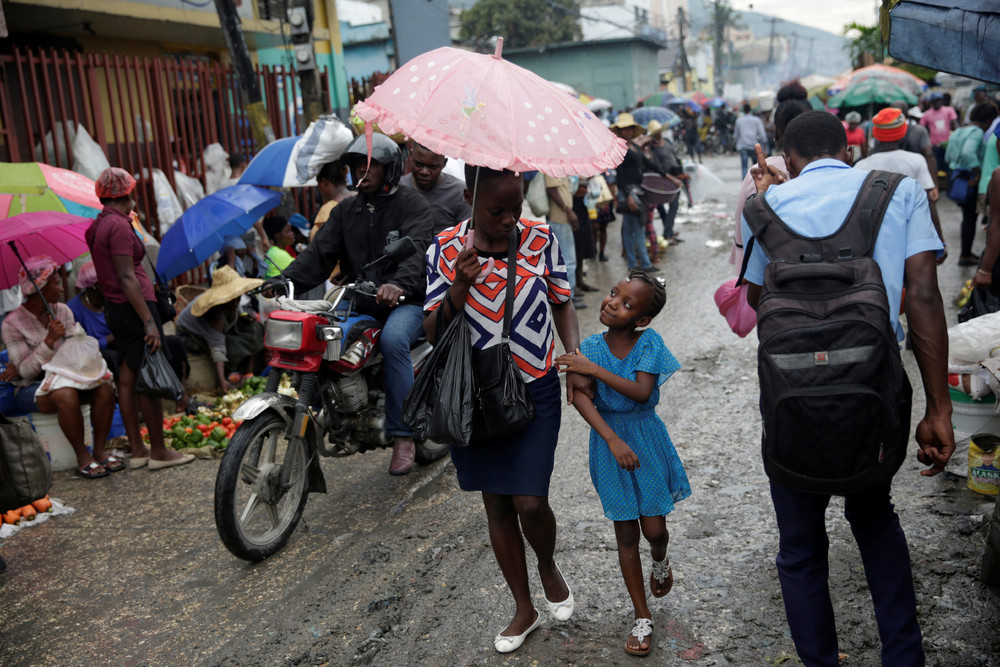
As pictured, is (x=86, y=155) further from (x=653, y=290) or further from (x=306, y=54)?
(x=653, y=290)

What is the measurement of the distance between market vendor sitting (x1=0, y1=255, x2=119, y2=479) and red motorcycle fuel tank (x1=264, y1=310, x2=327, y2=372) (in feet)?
7.65

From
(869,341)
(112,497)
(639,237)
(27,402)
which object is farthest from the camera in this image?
(639,237)

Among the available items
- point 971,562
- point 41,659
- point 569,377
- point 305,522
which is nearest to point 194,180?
point 305,522

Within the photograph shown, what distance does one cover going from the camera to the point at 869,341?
2451 millimetres

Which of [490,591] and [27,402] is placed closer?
[490,591]

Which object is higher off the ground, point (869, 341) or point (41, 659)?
point (869, 341)

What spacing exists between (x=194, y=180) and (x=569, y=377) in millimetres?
7928

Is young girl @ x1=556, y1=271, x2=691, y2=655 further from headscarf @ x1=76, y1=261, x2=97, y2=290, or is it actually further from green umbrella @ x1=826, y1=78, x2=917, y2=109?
green umbrella @ x1=826, y1=78, x2=917, y2=109

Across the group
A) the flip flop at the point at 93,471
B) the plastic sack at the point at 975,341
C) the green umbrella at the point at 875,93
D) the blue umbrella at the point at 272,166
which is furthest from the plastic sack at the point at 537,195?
the green umbrella at the point at 875,93

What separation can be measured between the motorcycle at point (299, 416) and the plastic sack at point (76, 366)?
5.95 ft

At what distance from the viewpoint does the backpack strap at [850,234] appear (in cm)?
262

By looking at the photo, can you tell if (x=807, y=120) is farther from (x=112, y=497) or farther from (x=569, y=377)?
(x=112, y=497)

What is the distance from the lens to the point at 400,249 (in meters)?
4.51

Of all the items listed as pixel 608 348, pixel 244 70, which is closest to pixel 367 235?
pixel 608 348
